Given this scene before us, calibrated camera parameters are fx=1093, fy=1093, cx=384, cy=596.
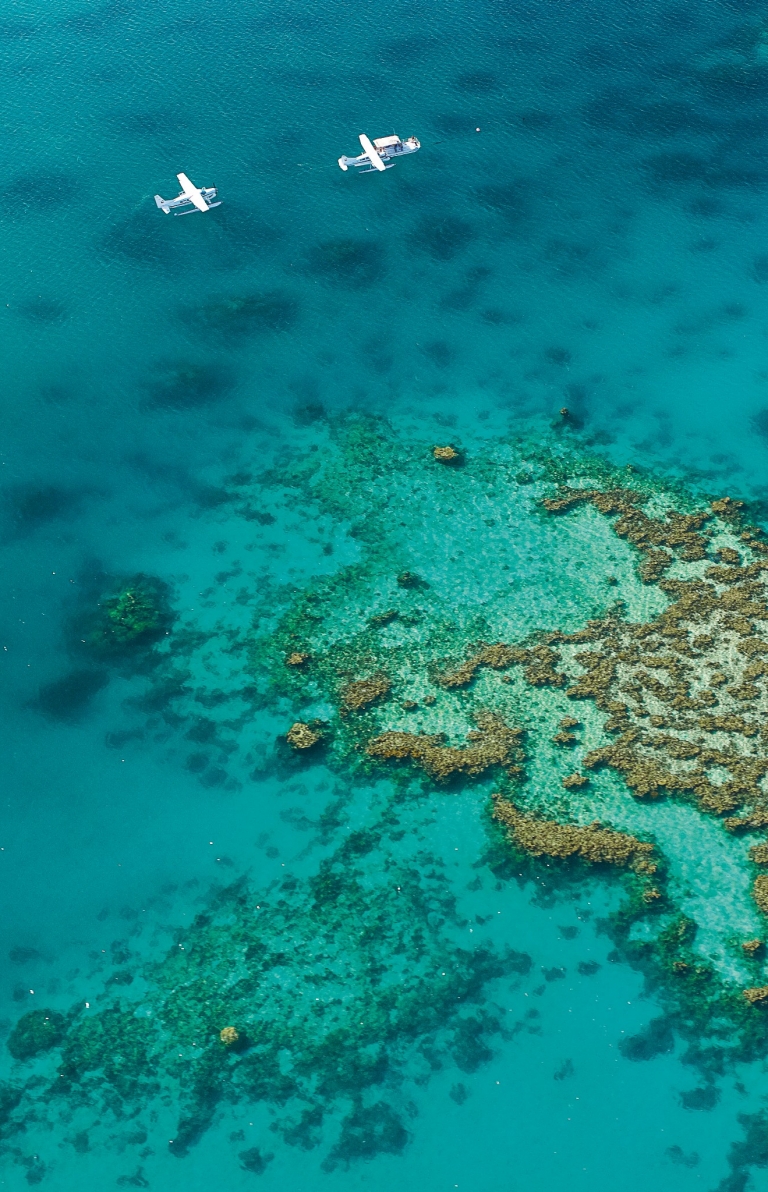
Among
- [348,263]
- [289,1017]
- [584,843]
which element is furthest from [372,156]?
[289,1017]

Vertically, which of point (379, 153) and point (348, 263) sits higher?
point (379, 153)

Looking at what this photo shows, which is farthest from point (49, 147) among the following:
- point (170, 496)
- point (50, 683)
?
point (50, 683)

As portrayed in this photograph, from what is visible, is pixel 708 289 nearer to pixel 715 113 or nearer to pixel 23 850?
pixel 715 113

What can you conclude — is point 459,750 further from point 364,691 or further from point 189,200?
point 189,200

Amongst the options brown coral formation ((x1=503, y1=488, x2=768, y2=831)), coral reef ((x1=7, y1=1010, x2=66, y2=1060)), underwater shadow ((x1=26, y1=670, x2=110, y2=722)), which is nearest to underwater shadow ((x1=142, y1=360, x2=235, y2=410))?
underwater shadow ((x1=26, y1=670, x2=110, y2=722))

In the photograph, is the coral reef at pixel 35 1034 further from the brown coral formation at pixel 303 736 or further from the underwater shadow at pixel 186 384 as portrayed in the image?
the underwater shadow at pixel 186 384
